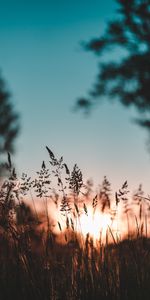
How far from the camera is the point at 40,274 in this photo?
8.81 feet

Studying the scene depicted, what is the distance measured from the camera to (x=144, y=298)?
2.60m

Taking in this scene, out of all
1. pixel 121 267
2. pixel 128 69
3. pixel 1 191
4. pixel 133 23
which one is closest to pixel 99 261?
pixel 121 267

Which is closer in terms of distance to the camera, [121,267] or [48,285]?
[48,285]

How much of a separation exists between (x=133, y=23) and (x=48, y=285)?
619 centimetres

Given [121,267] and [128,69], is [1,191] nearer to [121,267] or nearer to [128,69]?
[121,267]

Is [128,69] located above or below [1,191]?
above

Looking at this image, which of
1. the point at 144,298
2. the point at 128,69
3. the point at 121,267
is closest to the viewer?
the point at 144,298

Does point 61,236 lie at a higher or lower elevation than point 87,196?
lower

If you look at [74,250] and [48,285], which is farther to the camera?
[74,250]

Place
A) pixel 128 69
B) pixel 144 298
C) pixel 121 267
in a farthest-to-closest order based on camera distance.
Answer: pixel 128 69, pixel 121 267, pixel 144 298

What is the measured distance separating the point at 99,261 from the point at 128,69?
5.40m

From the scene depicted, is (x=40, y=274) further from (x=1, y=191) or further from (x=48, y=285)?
(x=1, y=191)

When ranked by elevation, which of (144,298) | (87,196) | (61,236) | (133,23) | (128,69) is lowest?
(144,298)

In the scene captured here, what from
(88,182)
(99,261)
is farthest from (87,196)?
(99,261)
